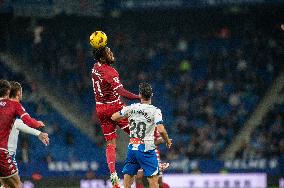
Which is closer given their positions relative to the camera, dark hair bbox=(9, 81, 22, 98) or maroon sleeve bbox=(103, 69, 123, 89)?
dark hair bbox=(9, 81, 22, 98)

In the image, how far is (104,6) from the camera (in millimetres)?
32250

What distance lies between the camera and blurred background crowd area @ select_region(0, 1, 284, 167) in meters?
30.8

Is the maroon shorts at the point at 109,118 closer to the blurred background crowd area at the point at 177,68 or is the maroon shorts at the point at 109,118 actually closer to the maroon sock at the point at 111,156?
the maroon sock at the point at 111,156

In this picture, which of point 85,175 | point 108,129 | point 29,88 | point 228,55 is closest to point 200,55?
point 228,55

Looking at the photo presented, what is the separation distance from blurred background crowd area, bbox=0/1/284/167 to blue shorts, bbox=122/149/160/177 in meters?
16.4

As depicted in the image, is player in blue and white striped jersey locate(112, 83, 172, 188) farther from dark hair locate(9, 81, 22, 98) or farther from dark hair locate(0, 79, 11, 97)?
dark hair locate(0, 79, 11, 97)

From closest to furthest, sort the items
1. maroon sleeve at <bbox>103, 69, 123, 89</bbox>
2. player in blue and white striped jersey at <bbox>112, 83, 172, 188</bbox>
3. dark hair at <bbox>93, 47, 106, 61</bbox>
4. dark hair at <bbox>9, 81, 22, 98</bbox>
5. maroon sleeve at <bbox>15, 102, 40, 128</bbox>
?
maroon sleeve at <bbox>15, 102, 40, 128</bbox> < dark hair at <bbox>9, 81, 22, 98</bbox> < player in blue and white striped jersey at <bbox>112, 83, 172, 188</bbox> < maroon sleeve at <bbox>103, 69, 123, 89</bbox> < dark hair at <bbox>93, 47, 106, 61</bbox>

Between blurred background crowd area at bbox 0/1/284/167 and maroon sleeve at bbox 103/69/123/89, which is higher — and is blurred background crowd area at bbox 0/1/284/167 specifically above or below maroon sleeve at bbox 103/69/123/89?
below

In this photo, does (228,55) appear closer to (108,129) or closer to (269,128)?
(269,128)

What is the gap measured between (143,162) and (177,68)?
22215 millimetres

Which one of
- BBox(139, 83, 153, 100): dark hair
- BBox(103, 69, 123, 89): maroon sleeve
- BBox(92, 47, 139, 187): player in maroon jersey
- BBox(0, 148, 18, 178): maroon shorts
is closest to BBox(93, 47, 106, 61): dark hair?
BBox(92, 47, 139, 187): player in maroon jersey

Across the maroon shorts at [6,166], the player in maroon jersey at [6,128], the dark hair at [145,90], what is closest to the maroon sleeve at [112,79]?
the dark hair at [145,90]

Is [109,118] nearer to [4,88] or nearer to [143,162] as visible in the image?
[143,162]

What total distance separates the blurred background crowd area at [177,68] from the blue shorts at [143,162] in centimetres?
1635
